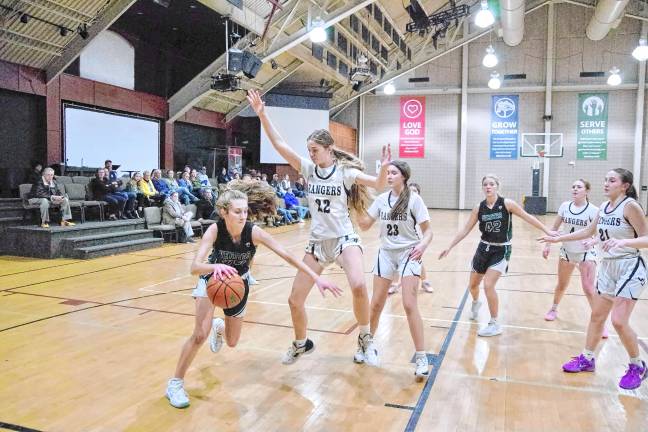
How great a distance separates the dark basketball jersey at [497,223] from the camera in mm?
5180

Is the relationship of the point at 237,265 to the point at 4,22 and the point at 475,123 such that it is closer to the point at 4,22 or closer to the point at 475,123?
the point at 4,22

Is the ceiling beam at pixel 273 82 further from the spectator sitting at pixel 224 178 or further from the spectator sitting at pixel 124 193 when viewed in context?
the spectator sitting at pixel 124 193

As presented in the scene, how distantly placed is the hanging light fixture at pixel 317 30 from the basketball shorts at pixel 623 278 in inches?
430

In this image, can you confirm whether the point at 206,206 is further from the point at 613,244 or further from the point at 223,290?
the point at 613,244

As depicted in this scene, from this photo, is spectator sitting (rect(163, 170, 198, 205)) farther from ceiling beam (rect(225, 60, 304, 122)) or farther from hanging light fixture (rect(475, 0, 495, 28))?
hanging light fixture (rect(475, 0, 495, 28))

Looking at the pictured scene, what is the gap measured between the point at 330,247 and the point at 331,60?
1669cm

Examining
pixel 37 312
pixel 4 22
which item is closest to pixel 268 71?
pixel 4 22

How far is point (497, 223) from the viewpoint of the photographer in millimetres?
5203

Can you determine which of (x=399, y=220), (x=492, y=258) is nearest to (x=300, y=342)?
(x=399, y=220)

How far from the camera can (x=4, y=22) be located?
1103 cm

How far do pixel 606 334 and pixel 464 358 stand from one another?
5.45ft

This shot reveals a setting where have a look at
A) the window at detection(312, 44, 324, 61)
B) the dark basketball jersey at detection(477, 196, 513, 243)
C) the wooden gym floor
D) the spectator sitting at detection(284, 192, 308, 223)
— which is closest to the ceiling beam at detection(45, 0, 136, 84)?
the wooden gym floor

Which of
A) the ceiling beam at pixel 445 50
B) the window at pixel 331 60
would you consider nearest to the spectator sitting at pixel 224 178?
the window at pixel 331 60

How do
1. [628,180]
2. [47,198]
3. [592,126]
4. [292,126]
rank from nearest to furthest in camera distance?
[628,180]
[47,198]
[292,126]
[592,126]
